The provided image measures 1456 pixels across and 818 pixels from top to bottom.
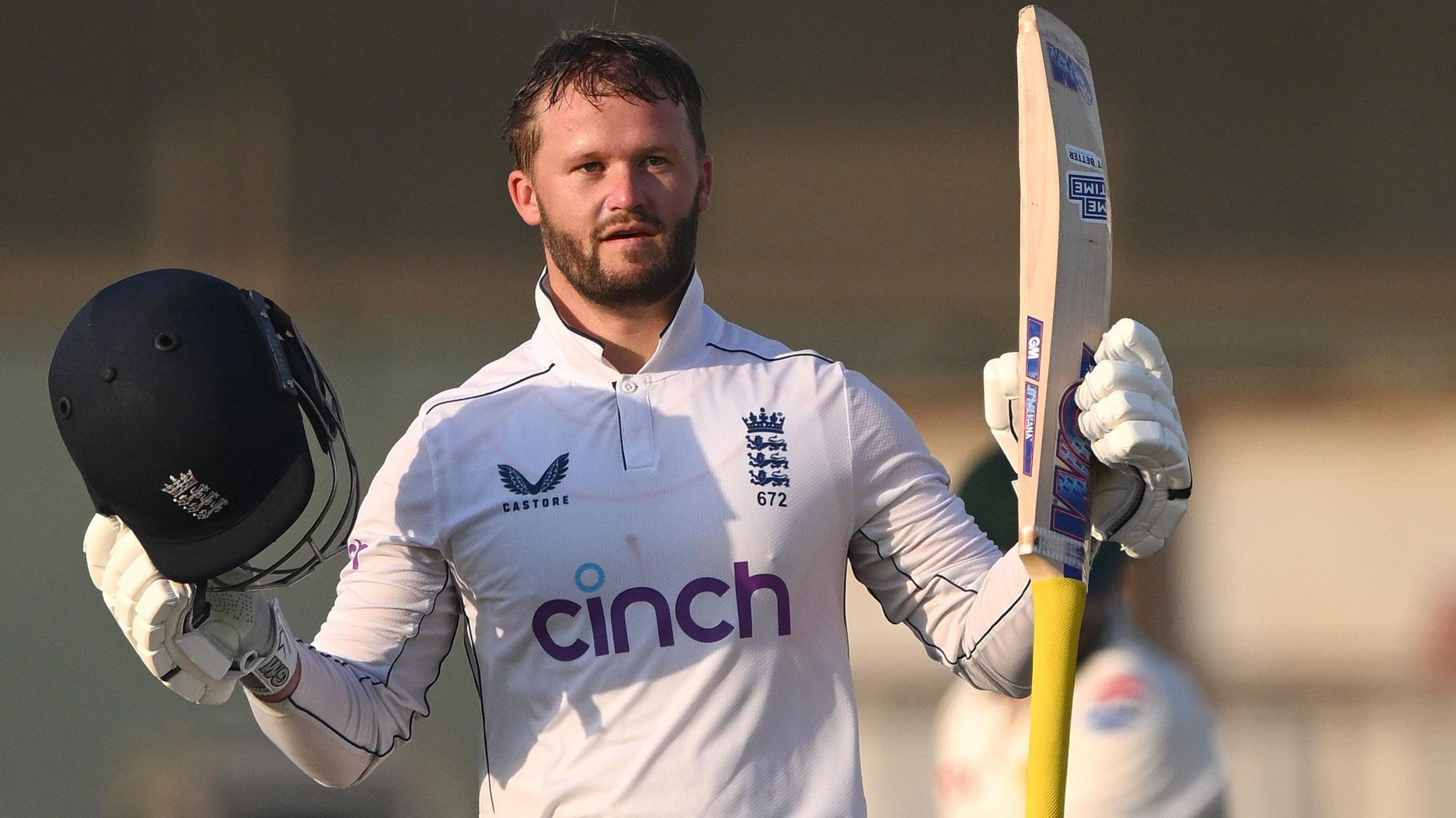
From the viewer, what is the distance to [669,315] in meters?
1.80

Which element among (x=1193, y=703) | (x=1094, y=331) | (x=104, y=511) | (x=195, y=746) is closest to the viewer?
(x=104, y=511)

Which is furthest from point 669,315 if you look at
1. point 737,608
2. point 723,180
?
point 723,180

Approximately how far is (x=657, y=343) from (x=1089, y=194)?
469 mm

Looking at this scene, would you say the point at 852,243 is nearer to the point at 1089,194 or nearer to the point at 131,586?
the point at 1089,194

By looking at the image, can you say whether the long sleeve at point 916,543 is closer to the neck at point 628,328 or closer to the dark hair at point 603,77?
the neck at point 628,328

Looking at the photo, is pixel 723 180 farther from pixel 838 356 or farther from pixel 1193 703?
pixel 1193 703

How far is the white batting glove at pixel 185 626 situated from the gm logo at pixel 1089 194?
2.75 feet

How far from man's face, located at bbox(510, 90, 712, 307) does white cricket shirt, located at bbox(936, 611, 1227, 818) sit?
102cm

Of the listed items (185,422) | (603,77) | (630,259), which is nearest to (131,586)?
(185,422)

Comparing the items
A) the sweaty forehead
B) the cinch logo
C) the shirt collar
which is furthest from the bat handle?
the sweaty forehead

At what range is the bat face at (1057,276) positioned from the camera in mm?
1501

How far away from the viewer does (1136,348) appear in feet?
4.82

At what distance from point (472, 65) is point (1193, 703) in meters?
1.76

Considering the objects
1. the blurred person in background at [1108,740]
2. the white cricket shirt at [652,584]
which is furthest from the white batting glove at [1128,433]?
the blurred person in background at [1108,740]
